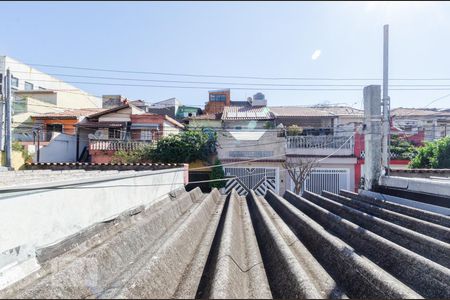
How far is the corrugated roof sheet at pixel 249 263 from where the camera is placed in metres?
1.57

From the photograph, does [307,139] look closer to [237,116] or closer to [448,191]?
[237,116]

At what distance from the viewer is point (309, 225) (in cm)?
308

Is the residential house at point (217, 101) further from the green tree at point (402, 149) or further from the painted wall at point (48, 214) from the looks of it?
the painted wall at point (48, 214)

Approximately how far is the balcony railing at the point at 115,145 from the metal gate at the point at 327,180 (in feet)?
34.4

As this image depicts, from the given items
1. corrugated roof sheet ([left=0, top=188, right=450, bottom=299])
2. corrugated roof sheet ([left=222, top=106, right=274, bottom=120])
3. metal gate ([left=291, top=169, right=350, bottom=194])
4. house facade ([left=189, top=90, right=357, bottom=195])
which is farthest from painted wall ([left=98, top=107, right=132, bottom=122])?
corrugated roof sheet ([left=0, top=188, right=450, bottom=299])

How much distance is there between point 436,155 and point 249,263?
494 inches

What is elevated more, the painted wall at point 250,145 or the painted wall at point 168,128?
the painted wall at point 168,128

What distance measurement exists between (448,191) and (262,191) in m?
12.4

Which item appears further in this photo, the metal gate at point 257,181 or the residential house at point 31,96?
the residential house at point 31,96

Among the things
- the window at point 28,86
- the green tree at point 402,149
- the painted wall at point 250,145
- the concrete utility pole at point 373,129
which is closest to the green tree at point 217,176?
the painted wall at point 250,145

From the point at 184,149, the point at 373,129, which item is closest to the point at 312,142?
the point at 184,149

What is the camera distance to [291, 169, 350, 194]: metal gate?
1558cm

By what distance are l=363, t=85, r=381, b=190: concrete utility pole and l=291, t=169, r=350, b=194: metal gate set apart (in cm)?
1068

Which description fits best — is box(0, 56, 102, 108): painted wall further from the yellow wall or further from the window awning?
the yellow wall
